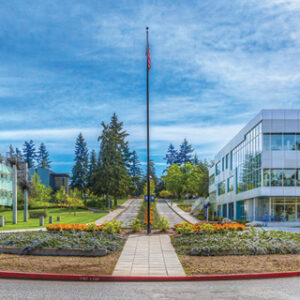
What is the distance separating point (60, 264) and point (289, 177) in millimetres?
33646

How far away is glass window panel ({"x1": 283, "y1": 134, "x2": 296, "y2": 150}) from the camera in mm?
41250

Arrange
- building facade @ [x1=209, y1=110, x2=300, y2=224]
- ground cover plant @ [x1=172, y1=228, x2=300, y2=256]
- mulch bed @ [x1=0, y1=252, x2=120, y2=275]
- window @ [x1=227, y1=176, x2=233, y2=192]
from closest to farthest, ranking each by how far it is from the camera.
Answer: mulch bed @ [x1=0, y1=252, x2=120, y2=275], ground cover plant @ [x1=172, y1=228, x2=300, y2=256], building facade @ [x1=209, y1=110, x2=300, y2=224], window @ [x1=227, y1=176, x2=233, y2=192]

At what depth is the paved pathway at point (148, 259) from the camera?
11383mm

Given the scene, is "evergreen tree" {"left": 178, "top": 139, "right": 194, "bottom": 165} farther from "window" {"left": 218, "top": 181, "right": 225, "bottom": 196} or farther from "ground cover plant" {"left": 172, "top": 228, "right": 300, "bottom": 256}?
"ground cover plant" {"left": 172, "top": 228, "right": 300, "bottom": 256}

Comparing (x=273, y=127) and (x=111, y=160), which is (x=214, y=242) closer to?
(x=273, y=127)

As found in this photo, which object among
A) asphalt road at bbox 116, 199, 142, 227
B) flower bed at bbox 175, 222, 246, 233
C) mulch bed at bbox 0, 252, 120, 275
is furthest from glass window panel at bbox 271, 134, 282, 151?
mulch bed at bbox 0, 252, 120, 275

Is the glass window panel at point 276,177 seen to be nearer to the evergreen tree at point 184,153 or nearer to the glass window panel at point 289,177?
the glass window panel at point 289,177

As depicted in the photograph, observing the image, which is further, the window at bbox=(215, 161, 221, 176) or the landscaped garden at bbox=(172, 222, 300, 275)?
the window at bbox=(215, 161, 221, 176)

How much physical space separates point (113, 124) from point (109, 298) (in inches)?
3219

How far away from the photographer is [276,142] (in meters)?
41.4

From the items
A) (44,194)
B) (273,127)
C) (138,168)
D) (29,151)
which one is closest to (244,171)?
(273,127)

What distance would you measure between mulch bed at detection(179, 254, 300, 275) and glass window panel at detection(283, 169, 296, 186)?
90.8 feet

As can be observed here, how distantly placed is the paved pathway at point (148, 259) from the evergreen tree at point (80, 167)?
8148cm

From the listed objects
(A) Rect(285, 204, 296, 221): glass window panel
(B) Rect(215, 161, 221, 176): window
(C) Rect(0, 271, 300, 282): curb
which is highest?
(B) Rect(215, 161, 221, 176): window
